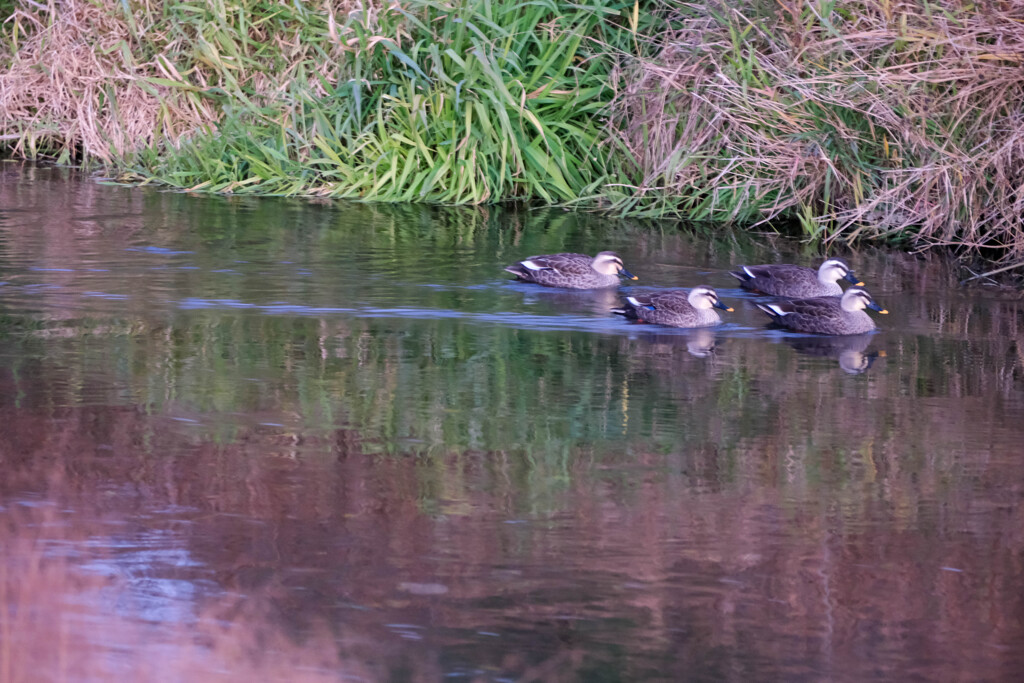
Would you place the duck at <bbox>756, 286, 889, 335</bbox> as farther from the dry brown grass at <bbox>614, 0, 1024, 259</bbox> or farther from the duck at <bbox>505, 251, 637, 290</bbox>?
the dry brown grass at <bbox>614, 0, 1024, 259</bbox>

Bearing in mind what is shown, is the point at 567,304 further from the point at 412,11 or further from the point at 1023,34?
the point at 412,11

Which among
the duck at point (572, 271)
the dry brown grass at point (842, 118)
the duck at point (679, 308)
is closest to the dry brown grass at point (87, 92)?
the dry brown grass at point (842, 118)

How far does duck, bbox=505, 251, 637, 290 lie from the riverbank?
2034 mm

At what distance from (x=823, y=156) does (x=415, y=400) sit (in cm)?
503

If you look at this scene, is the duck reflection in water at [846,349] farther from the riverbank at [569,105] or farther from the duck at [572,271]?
the riverbank at [569,105]

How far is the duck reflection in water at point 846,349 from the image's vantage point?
7094mm

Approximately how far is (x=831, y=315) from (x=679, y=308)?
0.85 m

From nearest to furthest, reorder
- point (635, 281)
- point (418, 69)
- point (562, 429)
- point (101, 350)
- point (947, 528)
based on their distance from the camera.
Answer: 1. point (947, 528)
2. point (562, 429)
3. point (101, 350)
4. point (635, 281)
5. point (418, 69)

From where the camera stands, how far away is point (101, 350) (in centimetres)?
688

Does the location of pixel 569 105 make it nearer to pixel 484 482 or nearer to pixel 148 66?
pixel 148 66

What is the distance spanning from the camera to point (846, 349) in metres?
7.45

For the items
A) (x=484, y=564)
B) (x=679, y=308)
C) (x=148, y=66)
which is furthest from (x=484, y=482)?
(x=148, y=66)

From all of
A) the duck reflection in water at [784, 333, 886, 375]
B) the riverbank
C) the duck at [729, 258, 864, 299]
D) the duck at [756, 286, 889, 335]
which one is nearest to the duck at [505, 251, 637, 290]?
the duck at [729, 258, 864, 299]

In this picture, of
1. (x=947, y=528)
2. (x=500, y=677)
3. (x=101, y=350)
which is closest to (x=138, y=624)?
(x=500, y=677)
